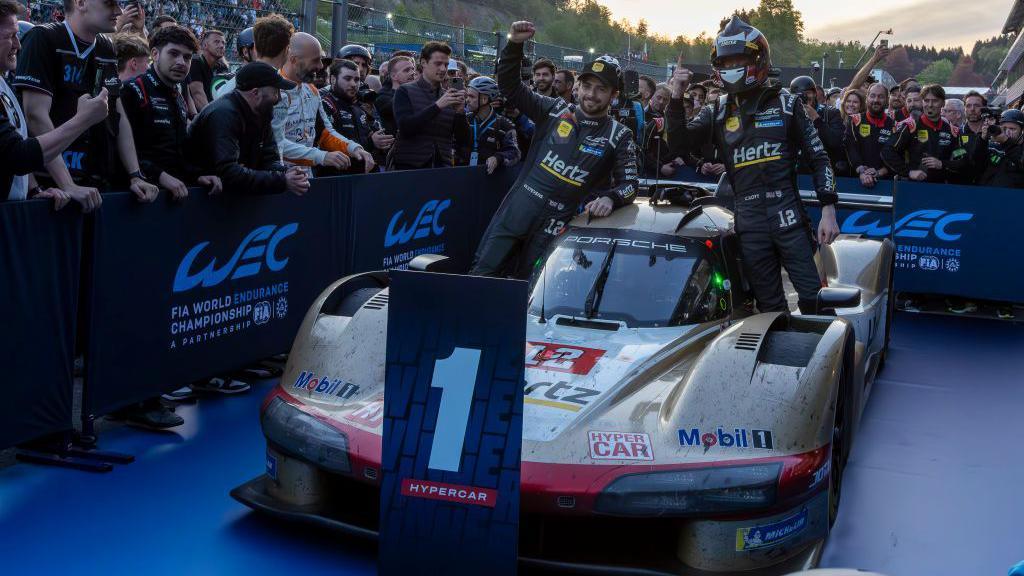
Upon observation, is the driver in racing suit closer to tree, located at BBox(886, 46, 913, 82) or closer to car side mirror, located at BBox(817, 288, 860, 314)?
car side mirror, located at BBox(817, 288, 860, 314)

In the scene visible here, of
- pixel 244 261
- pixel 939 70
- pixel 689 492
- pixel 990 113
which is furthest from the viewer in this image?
pixel 939 70

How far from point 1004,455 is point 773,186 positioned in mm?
2031

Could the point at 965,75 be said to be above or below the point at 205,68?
above

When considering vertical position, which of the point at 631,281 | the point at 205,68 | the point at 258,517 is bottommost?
the point at 258,517

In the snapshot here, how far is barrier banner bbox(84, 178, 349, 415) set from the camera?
211 inches

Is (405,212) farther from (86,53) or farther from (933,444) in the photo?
(933,444)

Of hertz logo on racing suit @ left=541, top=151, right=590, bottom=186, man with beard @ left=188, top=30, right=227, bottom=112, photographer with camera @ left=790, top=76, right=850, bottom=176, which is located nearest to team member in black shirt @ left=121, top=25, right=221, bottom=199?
man with beard @ left=188, top=30, right=227, bottom=112

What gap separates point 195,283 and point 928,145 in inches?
323

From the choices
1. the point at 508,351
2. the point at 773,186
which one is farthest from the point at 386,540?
the point at 773,186

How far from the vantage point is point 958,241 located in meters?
9.97

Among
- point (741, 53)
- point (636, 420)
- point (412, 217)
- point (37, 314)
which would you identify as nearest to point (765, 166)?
point (741, 53)

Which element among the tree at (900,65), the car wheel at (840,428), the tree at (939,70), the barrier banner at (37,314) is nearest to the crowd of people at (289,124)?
the barrier banner at (37,314)

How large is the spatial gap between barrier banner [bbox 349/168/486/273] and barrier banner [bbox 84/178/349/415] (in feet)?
1.80

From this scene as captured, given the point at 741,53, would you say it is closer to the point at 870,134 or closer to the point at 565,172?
the point at 565,172
